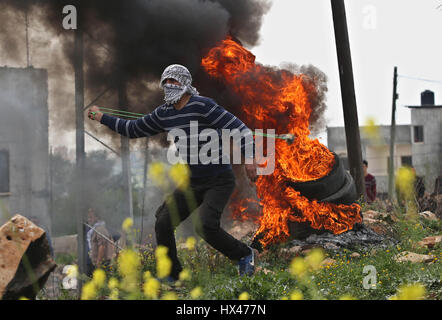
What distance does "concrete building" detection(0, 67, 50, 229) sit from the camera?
13.8m

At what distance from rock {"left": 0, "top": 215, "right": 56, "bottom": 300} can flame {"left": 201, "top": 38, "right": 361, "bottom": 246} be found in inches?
132

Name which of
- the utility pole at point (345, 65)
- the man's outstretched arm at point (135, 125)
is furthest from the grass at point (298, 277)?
the utility pole at point (345, 65)

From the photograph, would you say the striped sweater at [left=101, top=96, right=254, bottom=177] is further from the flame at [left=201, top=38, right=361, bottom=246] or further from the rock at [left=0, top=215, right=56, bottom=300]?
the flame at [left=201, top=38, right=361, bottom=246]

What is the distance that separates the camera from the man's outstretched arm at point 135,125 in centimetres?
505

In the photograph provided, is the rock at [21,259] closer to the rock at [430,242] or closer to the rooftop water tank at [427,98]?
the rock at [430,242]

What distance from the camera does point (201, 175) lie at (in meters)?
4.82

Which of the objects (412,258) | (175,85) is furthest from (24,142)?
(412,258)

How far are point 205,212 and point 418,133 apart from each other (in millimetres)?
30608

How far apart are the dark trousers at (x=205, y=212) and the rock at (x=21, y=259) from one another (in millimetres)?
1118

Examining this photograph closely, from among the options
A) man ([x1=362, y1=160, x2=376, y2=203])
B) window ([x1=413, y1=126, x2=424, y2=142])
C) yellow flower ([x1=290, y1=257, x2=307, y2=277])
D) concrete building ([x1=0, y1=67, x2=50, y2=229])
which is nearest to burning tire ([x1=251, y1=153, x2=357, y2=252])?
yellow flower ([x1=290, y1=257, x2=307, y2=277])

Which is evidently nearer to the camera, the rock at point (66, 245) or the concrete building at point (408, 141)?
the rock at point (66, 245)

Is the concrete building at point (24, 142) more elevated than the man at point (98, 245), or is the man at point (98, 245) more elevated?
the concrete building at point (24, 142)

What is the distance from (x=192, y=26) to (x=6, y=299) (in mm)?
5645

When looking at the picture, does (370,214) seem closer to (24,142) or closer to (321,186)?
(321,186)
